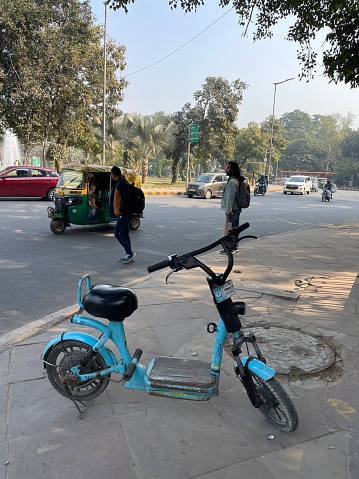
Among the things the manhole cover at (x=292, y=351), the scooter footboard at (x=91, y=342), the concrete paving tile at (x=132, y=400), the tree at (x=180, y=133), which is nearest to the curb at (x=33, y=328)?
the scooter footboard at (x=91, y=342)

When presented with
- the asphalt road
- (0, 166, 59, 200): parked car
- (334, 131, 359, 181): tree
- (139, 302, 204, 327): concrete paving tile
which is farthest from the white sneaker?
(334, 131, 359, 181): tree

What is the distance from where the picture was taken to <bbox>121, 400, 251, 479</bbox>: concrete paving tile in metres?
2.25

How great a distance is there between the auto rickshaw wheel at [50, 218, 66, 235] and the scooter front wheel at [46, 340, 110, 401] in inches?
277

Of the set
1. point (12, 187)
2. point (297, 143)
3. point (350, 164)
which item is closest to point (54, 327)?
point (12, 187)

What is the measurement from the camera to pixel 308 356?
3.58 metres

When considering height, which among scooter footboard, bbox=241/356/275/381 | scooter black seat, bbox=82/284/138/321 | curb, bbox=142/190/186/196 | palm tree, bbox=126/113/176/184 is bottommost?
curb, bbox=142/190/186/196

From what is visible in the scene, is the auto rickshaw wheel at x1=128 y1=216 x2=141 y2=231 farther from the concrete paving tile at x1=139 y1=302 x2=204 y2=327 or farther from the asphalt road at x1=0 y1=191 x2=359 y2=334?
the concrete paving tile at x1=139 y1=302 x2=204 y2=327

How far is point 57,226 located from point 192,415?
301 inches

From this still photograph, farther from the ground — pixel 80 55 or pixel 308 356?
pixel 80 55

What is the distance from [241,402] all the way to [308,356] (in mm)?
1013

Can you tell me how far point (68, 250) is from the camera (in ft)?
26.2

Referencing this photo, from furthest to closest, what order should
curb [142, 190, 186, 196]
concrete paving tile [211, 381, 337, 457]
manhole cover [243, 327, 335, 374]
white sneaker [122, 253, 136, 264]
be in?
curb [142, 190, 186, 196] < white sneaker [122, 253, 136, 264] < manhole cover [243, 327, 335, 374] < concrete paving tile [211, 381, 337, 457]

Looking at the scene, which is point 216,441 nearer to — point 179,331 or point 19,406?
point 19,406

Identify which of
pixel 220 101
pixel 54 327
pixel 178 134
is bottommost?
pixel 54 327
